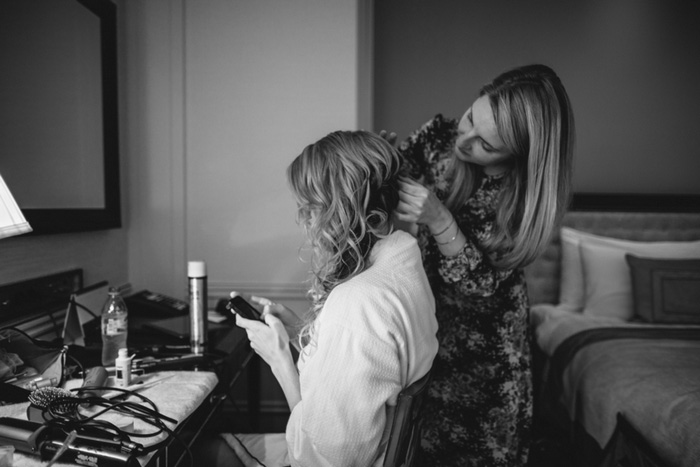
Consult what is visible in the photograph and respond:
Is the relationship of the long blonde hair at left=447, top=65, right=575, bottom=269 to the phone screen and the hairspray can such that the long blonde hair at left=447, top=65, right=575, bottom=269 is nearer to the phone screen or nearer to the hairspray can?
the phone screen

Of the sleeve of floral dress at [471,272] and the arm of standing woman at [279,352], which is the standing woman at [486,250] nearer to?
the sleeve of floral dress at [471,272]

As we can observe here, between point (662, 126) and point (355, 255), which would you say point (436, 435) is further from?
point (662, 126)

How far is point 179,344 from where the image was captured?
1.43 m

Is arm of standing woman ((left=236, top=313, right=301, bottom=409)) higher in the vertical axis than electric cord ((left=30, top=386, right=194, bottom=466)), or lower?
higher

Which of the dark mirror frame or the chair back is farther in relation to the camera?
the dark mirror frame

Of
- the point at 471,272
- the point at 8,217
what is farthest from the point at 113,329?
the point at 471,272

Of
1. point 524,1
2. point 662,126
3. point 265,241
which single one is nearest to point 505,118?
point 265,241

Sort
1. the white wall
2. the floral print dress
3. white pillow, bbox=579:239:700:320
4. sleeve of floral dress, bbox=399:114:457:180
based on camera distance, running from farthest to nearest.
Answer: white pillow, bbox=579:239:700:320 → the white wall → sleeve of floral dress, bbox=399:114:457:180 → the floral print dress

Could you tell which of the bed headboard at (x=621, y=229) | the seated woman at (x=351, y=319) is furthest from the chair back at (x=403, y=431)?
the bed headboard at (x=621, y=229)

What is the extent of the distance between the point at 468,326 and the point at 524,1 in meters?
2.29

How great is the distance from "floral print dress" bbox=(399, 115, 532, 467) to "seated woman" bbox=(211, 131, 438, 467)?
442 millimetres

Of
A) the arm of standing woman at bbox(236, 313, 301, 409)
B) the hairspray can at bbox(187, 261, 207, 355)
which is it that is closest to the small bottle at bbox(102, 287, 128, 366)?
the hairspray can at bbox(187, 261, 207, 355)

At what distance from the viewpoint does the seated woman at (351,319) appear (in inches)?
33.9

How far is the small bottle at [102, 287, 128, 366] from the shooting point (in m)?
1.28
